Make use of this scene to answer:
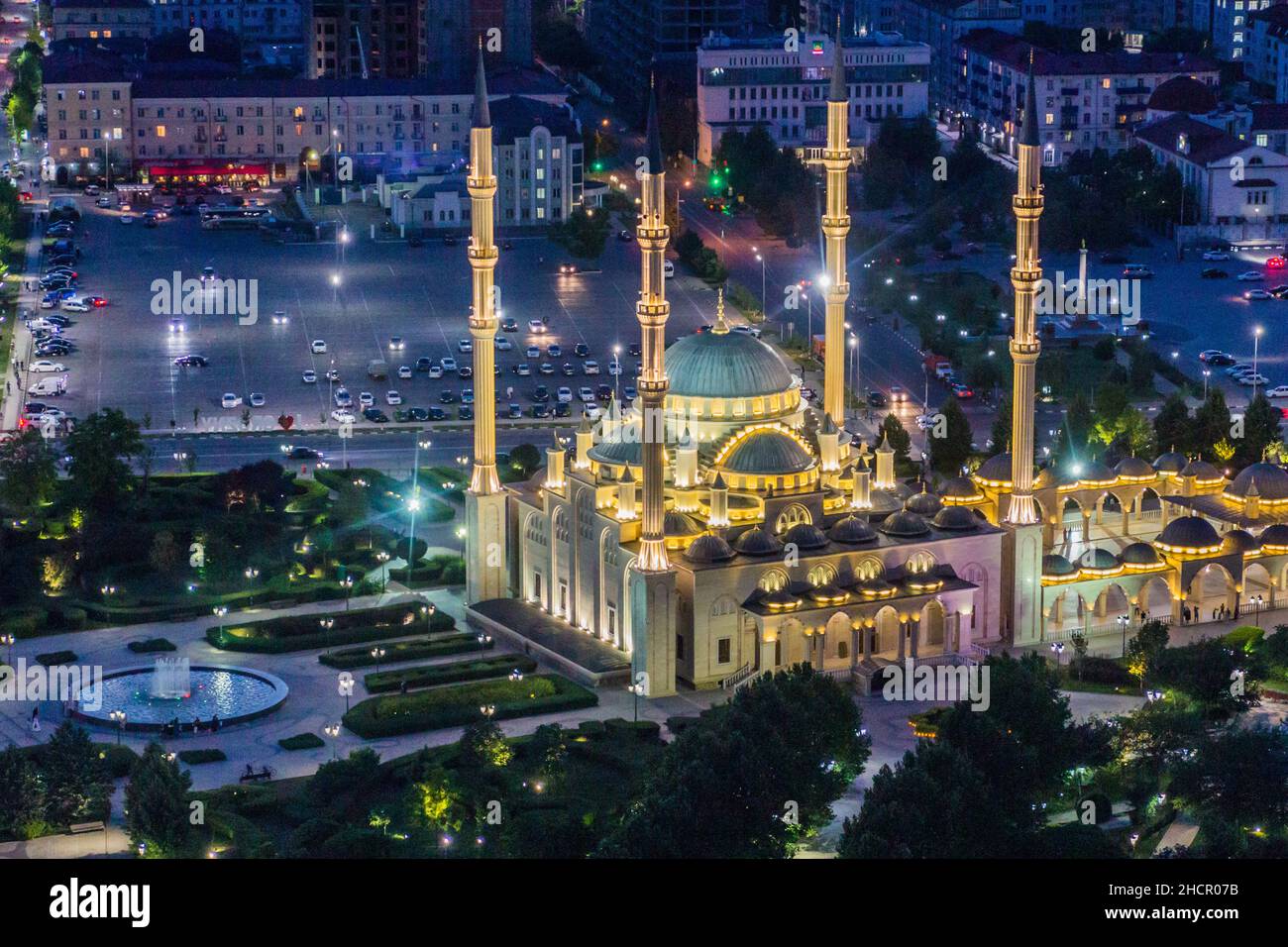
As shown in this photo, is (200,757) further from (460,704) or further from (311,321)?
(311,321)

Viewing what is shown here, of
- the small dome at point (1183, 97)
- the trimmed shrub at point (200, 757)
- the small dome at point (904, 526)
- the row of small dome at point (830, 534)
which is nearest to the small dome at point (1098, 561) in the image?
the row of small dome at point (830, 534)

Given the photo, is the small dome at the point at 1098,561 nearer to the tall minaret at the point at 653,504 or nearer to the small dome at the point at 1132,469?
the small dome at the point at 1132,469

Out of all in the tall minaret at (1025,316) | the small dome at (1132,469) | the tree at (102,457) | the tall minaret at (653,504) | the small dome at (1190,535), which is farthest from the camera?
the tree at (102,457)

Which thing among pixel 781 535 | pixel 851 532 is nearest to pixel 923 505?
pixel 851 532

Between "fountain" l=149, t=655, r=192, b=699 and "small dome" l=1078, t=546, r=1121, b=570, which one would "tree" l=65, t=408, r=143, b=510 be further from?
"small dome" l=1078, t=546, r=1121, b=570

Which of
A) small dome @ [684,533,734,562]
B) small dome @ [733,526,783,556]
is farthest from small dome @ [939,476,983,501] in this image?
small dome @ [684,533,734,562]

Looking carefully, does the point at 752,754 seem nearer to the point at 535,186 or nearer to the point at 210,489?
the point at 210,489
